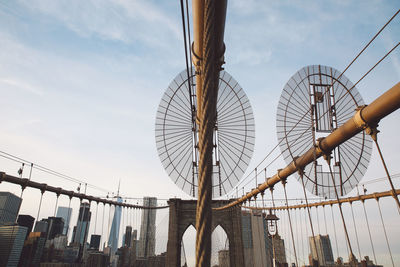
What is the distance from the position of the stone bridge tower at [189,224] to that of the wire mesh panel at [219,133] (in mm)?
10721

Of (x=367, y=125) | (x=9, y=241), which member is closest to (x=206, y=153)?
(x=367, y=125)

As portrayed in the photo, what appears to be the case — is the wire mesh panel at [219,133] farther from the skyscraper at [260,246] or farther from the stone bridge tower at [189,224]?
A: the stone bridge tower at [189,224]

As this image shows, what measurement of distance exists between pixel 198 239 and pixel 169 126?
1207 centimetres

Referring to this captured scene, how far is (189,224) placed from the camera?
22906mm

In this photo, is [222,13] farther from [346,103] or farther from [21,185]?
[21,185]

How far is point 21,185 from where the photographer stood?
1045cm

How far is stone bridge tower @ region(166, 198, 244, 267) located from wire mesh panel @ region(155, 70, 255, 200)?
10.7 metres

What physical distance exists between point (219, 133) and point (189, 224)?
14.3 meters

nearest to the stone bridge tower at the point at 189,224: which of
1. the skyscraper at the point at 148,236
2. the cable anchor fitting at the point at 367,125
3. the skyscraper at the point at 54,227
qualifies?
the skyscraper at the point at 148,236

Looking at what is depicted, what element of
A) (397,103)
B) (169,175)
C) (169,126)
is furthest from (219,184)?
(397,103)

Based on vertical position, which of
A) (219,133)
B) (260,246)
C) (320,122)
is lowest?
(260,246)

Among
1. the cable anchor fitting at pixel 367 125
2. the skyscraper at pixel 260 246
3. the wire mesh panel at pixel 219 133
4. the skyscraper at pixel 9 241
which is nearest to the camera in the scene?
the cable anchor fitting at pixel 367 125

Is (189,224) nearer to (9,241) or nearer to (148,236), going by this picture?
(148,236)

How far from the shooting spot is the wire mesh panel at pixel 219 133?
12.6m
